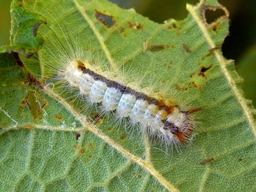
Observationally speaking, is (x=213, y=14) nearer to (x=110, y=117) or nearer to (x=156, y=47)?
(x=156, y=47)

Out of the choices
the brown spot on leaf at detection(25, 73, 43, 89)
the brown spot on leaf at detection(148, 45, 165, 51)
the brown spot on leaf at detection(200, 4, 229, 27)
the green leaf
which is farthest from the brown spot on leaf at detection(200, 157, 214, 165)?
the brown spot on leaf at detection(25, 73, 43, 89)

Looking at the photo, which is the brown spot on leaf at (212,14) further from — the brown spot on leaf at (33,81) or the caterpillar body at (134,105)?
the brown spot on leaf at (33,81)

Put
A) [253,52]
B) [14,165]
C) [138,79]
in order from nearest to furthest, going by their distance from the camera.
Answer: [14,165]
[138,79]
[253,52]

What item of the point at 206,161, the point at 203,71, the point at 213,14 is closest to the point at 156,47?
the point at 203,71

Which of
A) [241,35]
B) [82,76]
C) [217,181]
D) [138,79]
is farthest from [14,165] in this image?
[241,35]

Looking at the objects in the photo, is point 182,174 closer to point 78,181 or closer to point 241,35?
point 78,181

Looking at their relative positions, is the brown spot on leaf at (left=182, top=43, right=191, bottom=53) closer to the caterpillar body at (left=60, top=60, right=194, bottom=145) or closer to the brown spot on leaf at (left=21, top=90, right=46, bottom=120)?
the caterpillar body at (left=60, top=60, right=194, bottom=145)
